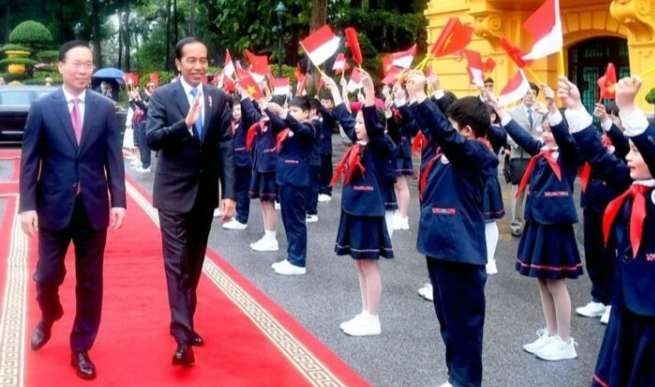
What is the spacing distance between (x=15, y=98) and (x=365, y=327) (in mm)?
17015

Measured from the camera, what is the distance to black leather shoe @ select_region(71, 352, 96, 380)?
5109 mm

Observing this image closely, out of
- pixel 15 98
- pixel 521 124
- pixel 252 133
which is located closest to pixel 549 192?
pixel 521 124

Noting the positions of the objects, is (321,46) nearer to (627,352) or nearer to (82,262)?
(82,262)

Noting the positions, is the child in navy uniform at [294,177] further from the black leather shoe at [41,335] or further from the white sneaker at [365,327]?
the black leather shoe at [41,335]

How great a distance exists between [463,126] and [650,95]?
26.1 ft

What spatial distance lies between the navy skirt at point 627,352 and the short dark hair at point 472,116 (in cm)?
119

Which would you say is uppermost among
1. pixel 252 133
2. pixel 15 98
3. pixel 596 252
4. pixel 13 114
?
pixel 15 98

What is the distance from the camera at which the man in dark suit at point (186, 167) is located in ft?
17.7

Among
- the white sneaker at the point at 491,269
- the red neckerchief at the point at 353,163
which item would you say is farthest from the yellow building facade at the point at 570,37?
the red neckerchief at the point at 353,163

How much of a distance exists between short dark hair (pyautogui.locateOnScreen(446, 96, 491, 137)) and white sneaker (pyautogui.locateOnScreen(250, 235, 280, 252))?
Answer: 4.90 meters

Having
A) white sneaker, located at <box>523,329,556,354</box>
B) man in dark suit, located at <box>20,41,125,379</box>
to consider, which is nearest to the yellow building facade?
white sneaker, located at <box>523,329,556,354</box>

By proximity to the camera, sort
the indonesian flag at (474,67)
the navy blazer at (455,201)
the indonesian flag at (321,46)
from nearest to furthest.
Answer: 1. the navy blazer at (455,201)
2. the indonesian flag at (474,67)
3. the indonesian flag at (321,46)

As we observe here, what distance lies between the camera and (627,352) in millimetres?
3842

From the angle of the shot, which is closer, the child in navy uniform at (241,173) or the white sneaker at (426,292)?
the white sneaker at (426,292)
